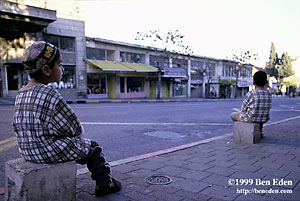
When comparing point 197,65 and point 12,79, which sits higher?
point 197,65

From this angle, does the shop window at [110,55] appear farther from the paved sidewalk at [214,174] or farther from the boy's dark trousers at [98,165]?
the boy's dark trousers at [98,165]

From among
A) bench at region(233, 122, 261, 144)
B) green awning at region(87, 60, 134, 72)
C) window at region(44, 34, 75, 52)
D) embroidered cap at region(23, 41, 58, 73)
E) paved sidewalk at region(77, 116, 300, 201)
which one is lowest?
paved sidewalk at region(77, 116, 300, 201)

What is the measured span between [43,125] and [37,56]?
0.63 meters

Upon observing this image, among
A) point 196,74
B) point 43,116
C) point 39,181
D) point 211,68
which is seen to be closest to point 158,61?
point 196,74

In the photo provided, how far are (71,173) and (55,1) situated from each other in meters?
22.5

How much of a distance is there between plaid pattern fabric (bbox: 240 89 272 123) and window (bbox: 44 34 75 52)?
19.9 meters

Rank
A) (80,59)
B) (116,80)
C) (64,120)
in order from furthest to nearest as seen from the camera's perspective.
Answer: (116,80) < (80,59) < (64,120)

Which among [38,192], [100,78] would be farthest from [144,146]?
[100,78]

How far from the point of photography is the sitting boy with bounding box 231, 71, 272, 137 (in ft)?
17.1

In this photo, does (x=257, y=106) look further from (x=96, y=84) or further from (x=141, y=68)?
(x=141, y=68)

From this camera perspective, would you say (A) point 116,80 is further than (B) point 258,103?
Yes

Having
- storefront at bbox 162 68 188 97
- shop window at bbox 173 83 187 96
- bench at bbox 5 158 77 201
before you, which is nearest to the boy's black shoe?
bench at bbox 5 158 77 201

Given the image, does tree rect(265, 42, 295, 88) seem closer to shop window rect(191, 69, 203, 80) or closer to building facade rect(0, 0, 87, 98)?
shop window rect(191, 69, 203, 80)

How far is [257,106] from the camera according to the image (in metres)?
5.23
